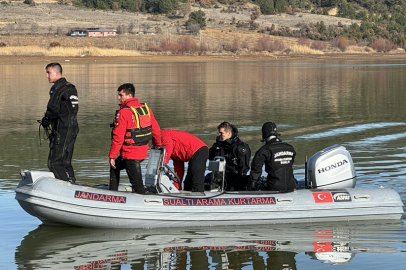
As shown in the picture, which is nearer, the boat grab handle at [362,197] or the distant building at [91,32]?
the boat grab handle at [362,197]

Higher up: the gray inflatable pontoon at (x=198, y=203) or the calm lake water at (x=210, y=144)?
the gray inflatable pontoon at (x=198, y=203)

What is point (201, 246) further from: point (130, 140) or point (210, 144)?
point (210, 144)

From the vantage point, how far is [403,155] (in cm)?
1488

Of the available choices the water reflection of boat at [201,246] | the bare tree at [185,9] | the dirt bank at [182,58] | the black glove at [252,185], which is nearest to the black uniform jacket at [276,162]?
the black glove at [252,185]

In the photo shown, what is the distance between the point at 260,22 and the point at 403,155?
302ft

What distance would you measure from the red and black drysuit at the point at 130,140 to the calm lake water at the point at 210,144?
75cm

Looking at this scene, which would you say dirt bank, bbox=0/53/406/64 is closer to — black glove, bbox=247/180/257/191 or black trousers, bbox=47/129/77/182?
black trousers, bbox=47/129/77/182

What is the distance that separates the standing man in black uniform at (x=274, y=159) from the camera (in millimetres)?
9680

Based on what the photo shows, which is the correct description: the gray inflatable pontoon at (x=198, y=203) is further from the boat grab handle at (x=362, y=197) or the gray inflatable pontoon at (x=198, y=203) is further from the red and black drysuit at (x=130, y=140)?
the red and black drysuit at (x=130, y=140)

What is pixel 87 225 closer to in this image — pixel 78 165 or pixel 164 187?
pixel 164 187

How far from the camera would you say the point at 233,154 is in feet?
33.4

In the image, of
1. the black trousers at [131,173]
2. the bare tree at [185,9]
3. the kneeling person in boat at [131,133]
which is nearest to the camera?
the kneeling person in boat at [131,133]

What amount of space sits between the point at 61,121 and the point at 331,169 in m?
3.53

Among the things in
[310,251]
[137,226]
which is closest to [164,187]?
[137,226]
